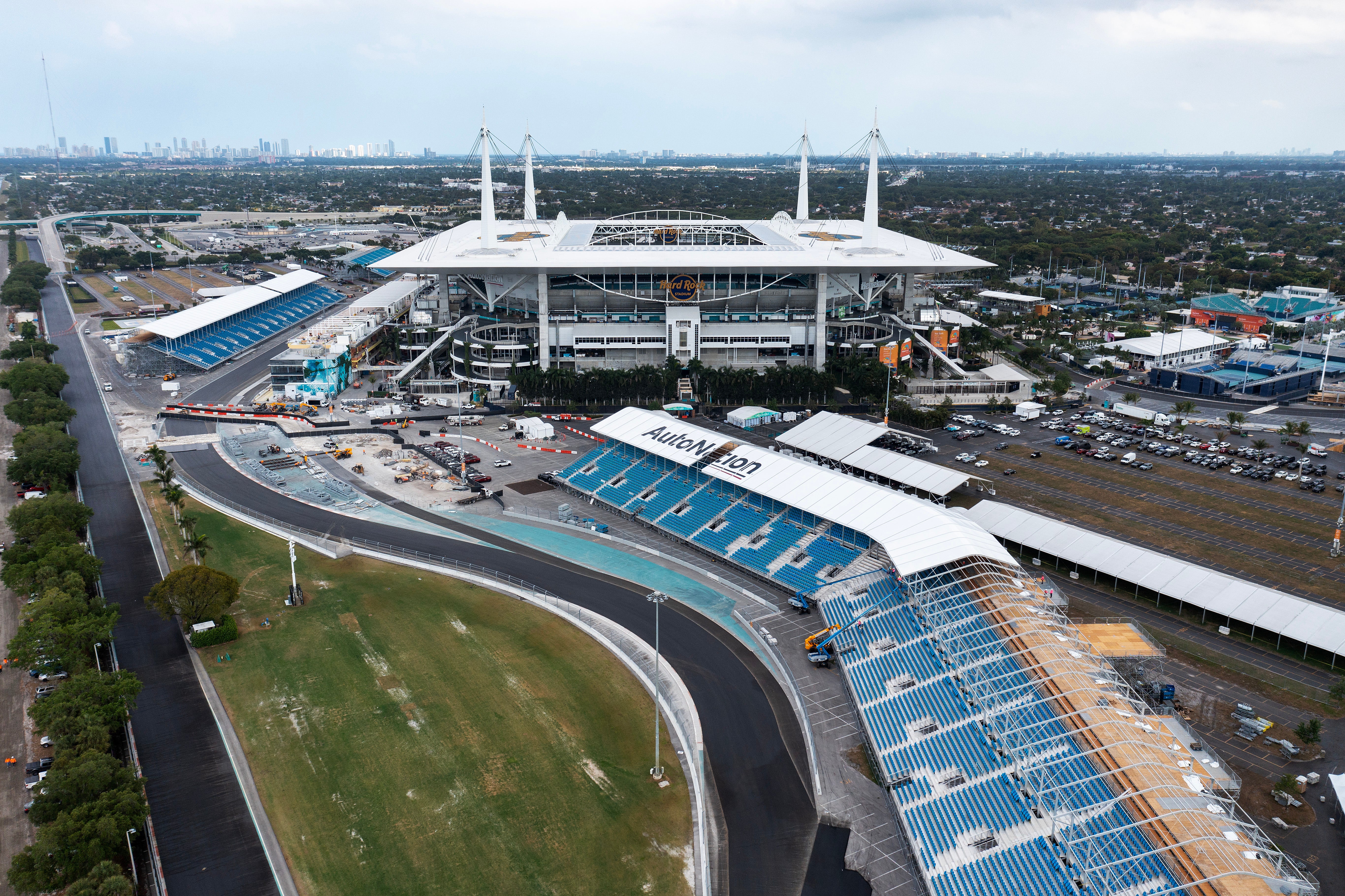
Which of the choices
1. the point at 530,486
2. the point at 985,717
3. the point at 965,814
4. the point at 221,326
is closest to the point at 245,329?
the point at 221,326

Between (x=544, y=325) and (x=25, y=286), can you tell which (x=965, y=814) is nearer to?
(x=544, y=325)

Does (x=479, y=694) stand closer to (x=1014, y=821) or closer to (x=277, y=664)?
(x=277, y=664)

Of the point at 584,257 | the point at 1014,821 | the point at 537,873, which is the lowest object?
the point at 537,873

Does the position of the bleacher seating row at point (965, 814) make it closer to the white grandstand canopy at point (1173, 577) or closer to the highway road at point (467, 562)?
the highway road at point (467, 562)

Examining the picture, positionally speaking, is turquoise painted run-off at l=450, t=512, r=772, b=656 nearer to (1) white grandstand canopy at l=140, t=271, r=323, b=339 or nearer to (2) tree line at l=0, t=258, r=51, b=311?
(1) white grandstand canopy at l=140, t=271, r=323, b=339

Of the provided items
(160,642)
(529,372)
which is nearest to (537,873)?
(160,642)

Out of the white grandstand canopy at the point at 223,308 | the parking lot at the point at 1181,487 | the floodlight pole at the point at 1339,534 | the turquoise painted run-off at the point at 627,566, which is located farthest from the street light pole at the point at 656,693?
the white grandstand canopy at the point at 223,308

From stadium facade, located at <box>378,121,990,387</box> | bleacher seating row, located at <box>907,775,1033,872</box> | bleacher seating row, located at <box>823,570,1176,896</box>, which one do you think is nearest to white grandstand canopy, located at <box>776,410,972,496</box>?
bleacher seating row, located at <box>823,570,1176,896</box>
